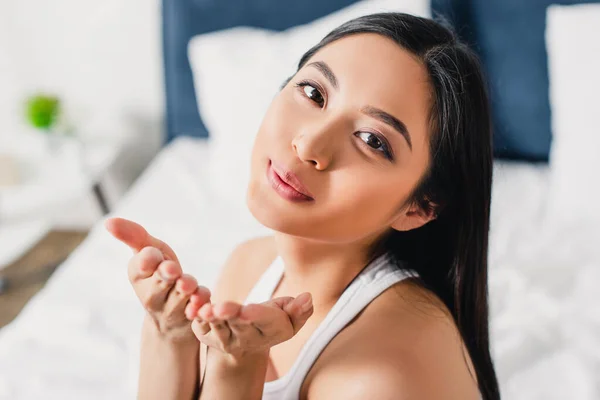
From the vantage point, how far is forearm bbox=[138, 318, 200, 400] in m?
0.91

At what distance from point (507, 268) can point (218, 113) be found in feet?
3.32

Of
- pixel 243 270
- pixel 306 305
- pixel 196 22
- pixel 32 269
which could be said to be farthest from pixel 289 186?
pixel 32 269

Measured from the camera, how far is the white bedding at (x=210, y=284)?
4.13ft

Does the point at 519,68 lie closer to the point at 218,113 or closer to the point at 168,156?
the point at 218,113

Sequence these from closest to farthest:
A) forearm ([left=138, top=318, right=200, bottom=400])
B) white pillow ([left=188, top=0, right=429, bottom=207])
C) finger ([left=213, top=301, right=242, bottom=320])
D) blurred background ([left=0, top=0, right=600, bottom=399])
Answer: finger ([left=213, top=301, right=242, bottom=320]) < forearm ([left=138, top=318, right=200, bottom=400]) < blurred background ([left=0, top=0, right=600, bottom=399]) < white pillow ([left=188, top=0, right=429, bottom=207])

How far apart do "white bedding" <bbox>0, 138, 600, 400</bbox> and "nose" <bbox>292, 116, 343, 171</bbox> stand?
0.72 meters

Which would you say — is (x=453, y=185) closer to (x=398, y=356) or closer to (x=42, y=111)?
(x=398, y=356)

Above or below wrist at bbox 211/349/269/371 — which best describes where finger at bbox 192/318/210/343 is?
above

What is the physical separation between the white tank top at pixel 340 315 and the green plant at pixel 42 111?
→ 1.53 metres

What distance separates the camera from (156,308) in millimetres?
798

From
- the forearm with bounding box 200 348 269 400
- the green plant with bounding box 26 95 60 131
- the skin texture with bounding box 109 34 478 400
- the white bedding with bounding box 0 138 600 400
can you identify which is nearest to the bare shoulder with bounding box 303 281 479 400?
the skin texture with bounding box 109 34 478 400

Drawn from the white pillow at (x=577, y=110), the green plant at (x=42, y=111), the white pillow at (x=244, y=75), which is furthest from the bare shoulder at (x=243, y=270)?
the green plant at (x=42, y=111)

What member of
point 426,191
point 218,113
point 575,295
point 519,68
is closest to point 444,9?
point 519,68

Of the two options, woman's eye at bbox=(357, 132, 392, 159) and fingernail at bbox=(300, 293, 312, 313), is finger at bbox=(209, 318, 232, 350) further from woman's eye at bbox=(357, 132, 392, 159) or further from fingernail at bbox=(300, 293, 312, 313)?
woman's eye at bbox=(357, 132, 392, 159)
